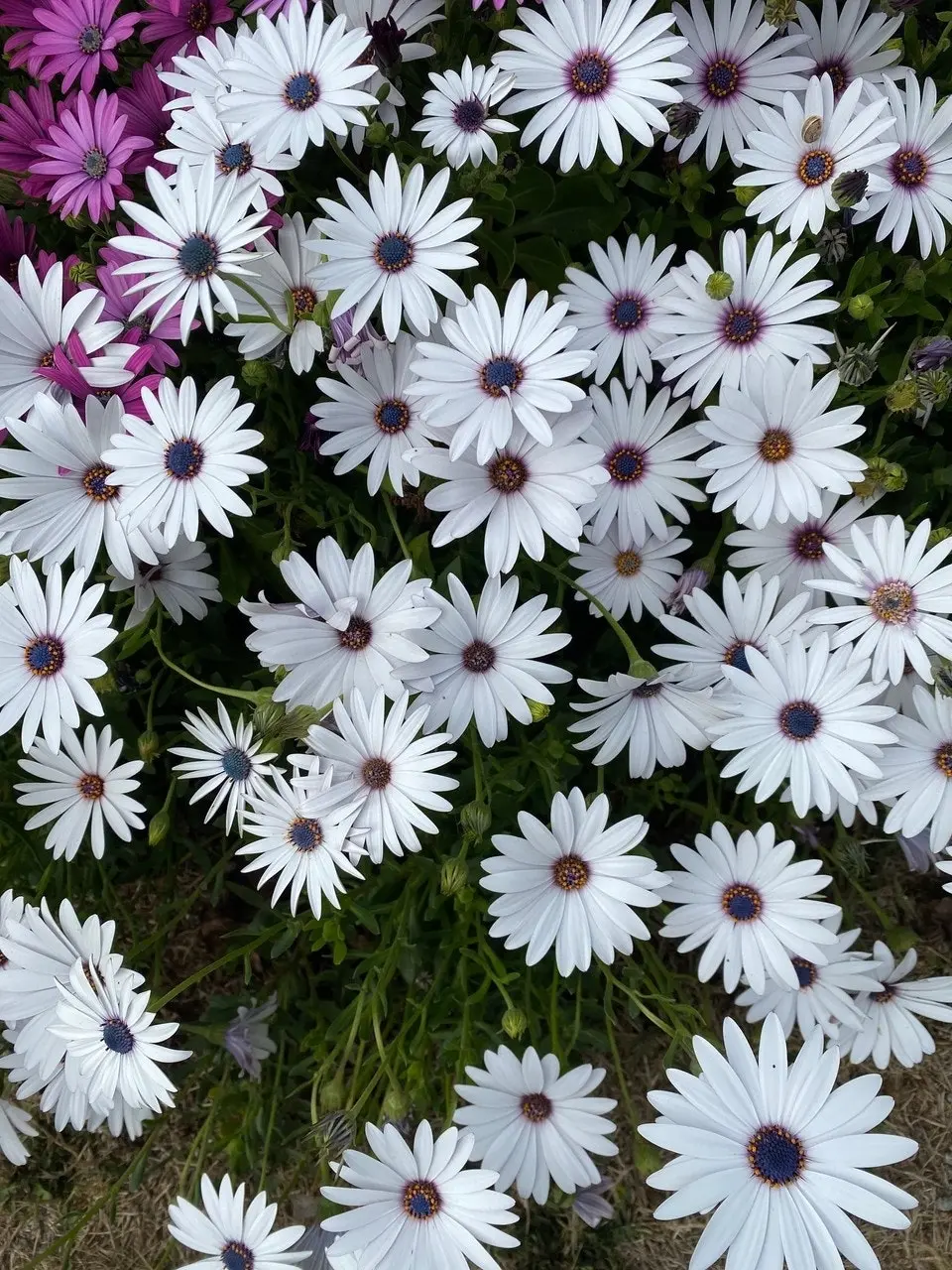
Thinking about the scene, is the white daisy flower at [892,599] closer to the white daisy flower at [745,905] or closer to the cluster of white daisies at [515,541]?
the cluster of white daisies at [515,541]

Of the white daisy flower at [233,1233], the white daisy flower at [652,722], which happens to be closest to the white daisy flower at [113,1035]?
the white daisy flower at [233,1233]

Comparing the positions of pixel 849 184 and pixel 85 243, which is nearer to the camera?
pixel 849 184

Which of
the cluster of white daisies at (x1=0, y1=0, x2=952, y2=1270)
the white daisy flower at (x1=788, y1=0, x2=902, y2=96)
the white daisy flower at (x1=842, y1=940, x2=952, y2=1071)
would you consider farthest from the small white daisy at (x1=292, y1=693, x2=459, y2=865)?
the white daisy flower at (x1=788, y1=0, x2=902, y2=96)

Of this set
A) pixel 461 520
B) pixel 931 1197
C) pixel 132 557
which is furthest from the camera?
pixel 931 1197

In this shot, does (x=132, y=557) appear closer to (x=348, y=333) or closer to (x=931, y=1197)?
(x=348, y=333)

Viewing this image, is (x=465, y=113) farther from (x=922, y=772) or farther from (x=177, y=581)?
(x=922, y=772)

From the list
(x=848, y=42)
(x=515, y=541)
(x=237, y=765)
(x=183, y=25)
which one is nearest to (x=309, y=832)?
(x=237, y=765)

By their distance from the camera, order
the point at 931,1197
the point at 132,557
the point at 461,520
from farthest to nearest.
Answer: the point at 931,1197, the point at 132,557, the point at 461,520

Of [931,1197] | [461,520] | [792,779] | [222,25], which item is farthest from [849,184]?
[931,1197]
